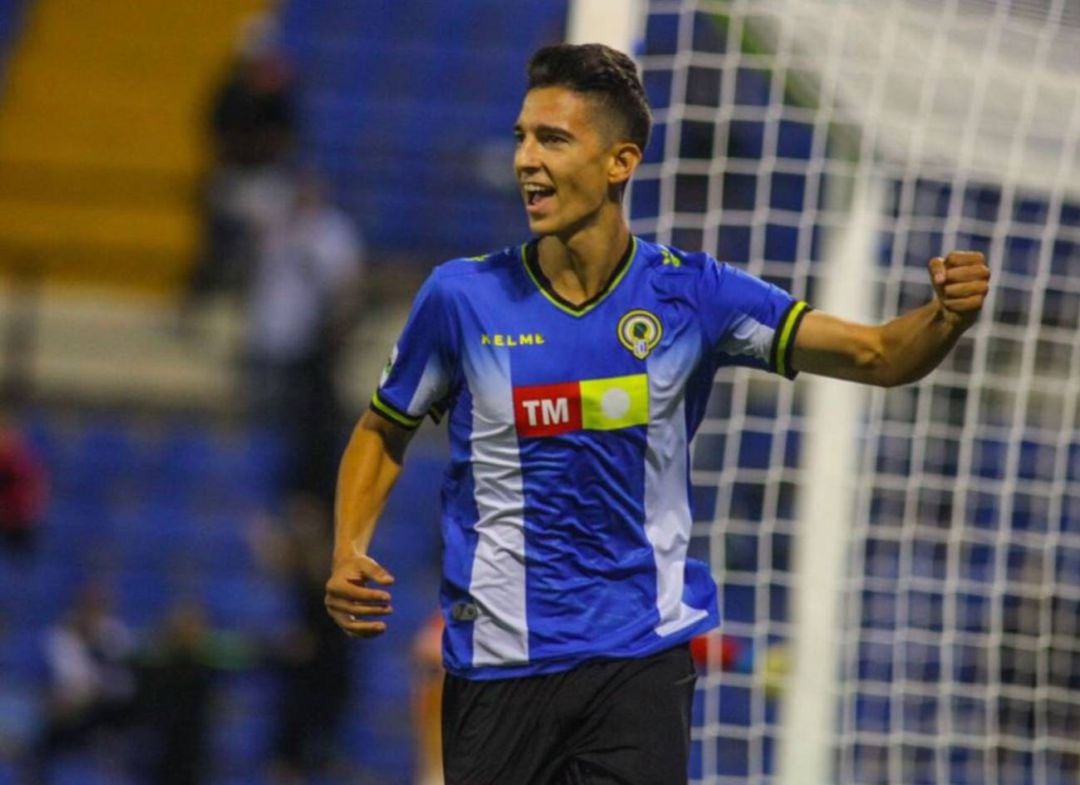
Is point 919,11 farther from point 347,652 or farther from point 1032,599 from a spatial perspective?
point 347,652

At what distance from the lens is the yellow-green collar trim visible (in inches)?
163

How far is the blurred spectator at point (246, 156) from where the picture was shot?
12.3 meters

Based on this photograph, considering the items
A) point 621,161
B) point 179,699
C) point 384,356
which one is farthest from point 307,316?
point 621,161

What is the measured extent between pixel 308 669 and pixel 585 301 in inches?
274

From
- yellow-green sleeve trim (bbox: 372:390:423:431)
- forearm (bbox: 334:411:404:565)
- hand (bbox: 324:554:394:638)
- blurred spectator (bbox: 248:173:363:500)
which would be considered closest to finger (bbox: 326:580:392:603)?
hand (bbox: 324:554:394:638)

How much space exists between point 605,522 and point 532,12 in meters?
11.8

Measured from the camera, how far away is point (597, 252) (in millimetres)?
4152

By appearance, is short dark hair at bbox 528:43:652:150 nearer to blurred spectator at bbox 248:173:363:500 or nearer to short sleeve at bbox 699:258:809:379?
short sleeve at bbox 699:258:809:379

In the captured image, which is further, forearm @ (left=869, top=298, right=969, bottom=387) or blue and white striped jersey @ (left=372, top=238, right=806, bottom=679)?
blue and white striped jersey @ (left=372, top=238, right=806, bottom=679)

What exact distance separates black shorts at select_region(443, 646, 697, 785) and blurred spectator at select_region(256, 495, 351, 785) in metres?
6.58

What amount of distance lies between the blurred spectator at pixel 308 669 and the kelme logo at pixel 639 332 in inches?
264

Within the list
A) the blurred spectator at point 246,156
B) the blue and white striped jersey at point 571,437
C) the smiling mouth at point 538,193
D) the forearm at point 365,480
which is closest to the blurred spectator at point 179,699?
the blurred spectator at point 246,156

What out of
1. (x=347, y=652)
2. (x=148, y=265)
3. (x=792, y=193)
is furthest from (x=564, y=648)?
(x=148, y=265)

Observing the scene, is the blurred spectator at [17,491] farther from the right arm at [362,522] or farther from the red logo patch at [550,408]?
the red logo patch at [550,408]
